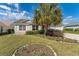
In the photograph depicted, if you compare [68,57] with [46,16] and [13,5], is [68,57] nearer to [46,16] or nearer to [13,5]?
[46,16]

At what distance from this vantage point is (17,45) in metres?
8.32

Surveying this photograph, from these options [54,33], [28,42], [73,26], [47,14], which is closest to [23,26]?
[28,42]

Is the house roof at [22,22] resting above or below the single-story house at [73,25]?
above

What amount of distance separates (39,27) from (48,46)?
40 cm

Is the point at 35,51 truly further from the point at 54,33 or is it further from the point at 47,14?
the point at 47,14

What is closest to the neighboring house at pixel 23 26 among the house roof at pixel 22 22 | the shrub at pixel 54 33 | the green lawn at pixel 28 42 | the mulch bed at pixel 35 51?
the house roof at pixel 22 22

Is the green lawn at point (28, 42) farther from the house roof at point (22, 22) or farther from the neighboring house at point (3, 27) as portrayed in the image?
the house roof at point (22, 22)

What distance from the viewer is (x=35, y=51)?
827 centimetres

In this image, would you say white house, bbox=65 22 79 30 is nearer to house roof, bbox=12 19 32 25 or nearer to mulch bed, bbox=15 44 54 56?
mulch bed, bbox=15 44 54 56

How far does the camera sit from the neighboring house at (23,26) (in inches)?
325

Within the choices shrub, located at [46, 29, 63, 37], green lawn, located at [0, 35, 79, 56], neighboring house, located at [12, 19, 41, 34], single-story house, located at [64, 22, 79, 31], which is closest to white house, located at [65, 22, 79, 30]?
single-story house, located at [64, 22, 79, 31]

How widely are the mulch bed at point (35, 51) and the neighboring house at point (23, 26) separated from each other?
0.33 m

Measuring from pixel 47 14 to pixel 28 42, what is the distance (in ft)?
2.14

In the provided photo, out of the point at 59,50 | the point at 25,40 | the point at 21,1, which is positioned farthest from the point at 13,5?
the point at 59,50
